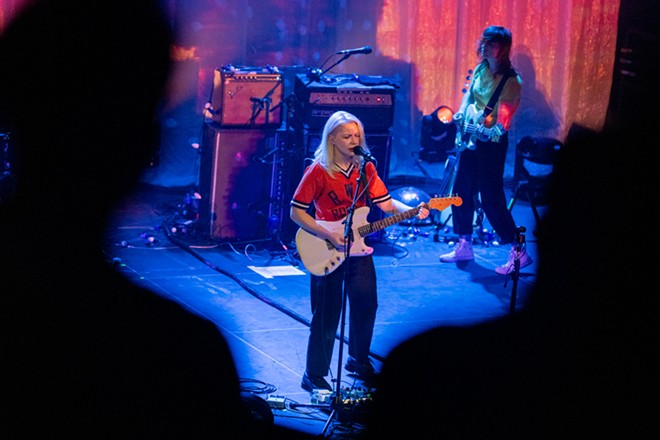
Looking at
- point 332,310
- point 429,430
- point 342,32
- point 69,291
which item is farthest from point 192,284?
point 342,32

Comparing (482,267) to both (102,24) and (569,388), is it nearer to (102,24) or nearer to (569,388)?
(569,388)

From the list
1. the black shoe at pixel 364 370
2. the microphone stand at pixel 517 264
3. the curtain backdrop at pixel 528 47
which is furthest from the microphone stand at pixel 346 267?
the curtain backdrop at pixel 528 47

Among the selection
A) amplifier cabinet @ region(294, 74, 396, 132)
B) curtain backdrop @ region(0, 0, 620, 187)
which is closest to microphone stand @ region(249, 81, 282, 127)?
amplifier cabinet @ region(294, 74, 396, 132)

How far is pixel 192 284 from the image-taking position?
7664mm

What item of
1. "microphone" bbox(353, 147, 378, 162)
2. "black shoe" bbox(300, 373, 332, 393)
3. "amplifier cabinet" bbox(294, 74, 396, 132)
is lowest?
"black shoe" bbox(300, 373, 332, 393)

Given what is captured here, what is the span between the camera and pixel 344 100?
862 cm

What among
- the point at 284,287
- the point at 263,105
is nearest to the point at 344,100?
the point at 263,105

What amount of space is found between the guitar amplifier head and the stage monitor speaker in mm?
95

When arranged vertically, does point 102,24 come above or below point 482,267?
above

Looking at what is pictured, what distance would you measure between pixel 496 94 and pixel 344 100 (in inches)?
53.3

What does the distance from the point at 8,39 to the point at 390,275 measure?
169 inches

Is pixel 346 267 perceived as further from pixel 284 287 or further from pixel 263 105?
pixel 263 105

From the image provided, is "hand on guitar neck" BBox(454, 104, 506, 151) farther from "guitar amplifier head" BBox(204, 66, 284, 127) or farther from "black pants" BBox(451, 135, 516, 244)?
"guitar amplifier head" BBox(204, 66, 284, 127)

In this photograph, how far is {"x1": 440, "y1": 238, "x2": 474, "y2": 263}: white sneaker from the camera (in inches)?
335
